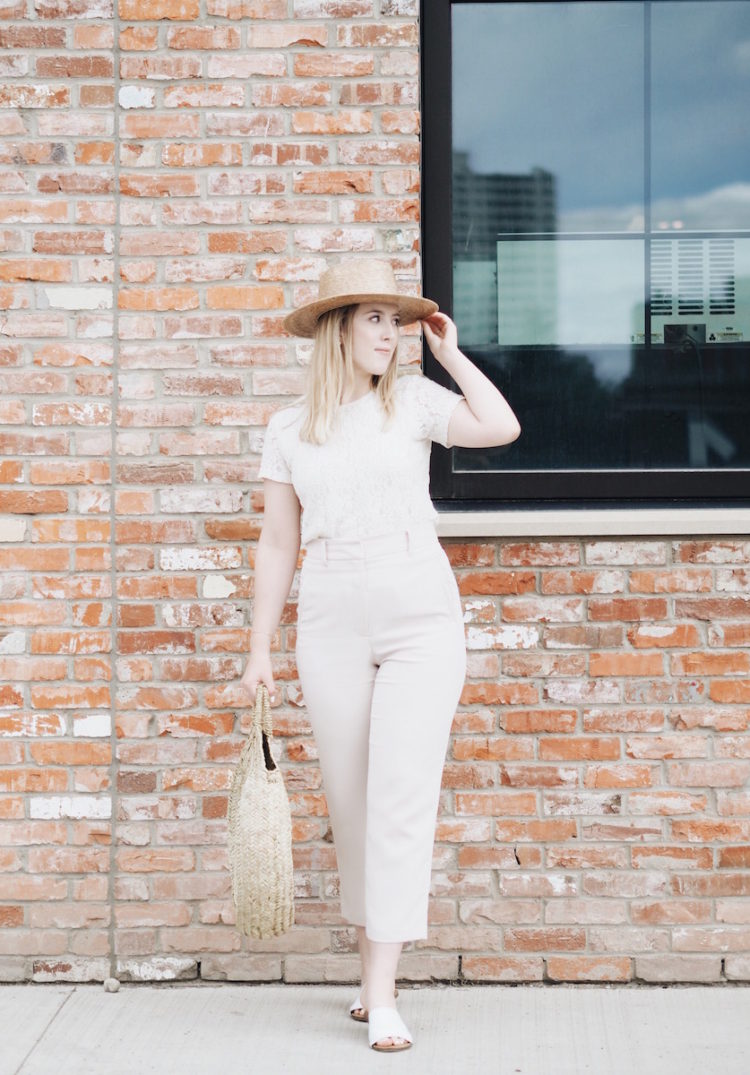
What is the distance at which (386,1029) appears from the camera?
3.11 meters

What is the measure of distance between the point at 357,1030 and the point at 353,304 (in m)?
1.86

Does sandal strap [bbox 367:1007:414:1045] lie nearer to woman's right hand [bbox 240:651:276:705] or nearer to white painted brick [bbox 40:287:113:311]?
woman's right hand [bbox 240:651:276:705]

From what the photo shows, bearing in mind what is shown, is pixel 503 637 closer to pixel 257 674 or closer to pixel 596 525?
pixel 596 525

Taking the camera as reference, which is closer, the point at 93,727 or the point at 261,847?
the point at 261,847

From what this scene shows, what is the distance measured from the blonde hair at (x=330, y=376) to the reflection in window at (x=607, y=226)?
2.34 ft

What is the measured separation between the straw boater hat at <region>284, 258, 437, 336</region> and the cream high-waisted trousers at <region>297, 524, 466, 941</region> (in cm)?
55

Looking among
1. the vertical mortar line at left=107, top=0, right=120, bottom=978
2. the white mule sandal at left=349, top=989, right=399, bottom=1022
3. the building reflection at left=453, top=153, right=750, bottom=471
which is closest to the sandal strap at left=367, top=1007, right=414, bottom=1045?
the white mule sandal at left=349, top=989, right=399, bottom=1022

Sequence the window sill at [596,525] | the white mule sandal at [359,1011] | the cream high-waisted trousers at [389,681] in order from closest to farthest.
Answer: the cream high-waisted trousers at [389,681] → the white mule sandal at [359,1011] → the window sill at [596,525]

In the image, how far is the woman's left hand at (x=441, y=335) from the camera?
318 centimetres

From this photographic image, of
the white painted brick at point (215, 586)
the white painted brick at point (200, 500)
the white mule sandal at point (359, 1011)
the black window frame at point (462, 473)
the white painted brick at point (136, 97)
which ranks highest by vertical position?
the white painted brick at point (136, 97)

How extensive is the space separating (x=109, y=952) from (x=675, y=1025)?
1.60 m

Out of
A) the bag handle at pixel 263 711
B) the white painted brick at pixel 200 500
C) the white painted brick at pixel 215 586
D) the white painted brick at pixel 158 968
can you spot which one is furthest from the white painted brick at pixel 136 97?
the white painted brick at pixel 158 968

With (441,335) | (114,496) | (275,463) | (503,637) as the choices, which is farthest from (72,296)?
(503,637)

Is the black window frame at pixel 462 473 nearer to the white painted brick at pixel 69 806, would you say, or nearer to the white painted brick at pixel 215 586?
the white painted brick at pixel 215 586
